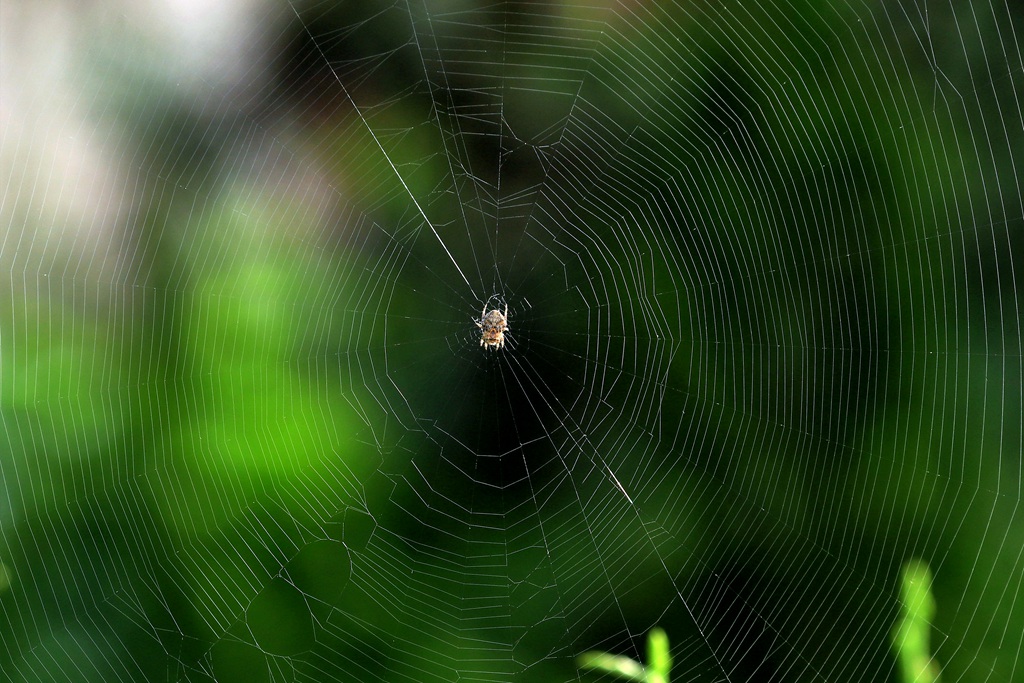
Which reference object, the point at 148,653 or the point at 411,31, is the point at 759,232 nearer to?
the point at 411,31

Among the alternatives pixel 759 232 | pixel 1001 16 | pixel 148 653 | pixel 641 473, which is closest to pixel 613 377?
pixel 641 473

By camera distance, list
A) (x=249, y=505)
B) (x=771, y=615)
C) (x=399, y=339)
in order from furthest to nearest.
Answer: (x=399, y=339), (x=249, y=505), (x=771, y=615)

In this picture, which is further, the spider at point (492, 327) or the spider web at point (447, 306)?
the spider at point (492, 327)

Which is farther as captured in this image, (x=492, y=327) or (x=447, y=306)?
(x=492, y=327)
